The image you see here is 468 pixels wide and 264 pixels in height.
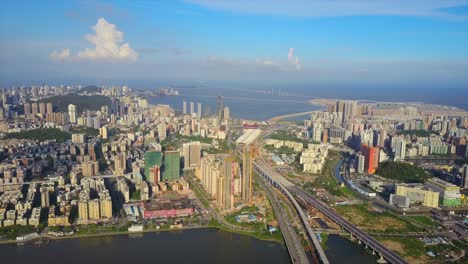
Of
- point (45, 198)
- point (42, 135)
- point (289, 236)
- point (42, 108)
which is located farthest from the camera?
point (42, 108)

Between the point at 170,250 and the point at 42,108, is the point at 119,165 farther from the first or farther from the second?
the point at 42,108

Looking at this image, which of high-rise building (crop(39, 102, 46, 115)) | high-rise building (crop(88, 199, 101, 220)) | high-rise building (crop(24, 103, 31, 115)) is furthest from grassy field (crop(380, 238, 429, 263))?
high-rise building (crop(24, 103, 31, 115))

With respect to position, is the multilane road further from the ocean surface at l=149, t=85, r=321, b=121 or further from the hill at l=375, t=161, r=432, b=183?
the ocean surface at l=149, t=85, r=321, b=121

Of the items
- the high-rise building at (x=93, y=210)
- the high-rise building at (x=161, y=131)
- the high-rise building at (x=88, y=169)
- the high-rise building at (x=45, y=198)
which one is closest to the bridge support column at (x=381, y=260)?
the high-rise building at (x=93, y=210)

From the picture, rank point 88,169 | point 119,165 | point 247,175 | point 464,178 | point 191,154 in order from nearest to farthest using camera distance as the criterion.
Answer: point 247,175 < point 464,178 < point 88,169 < point 119,165 < point 191,154

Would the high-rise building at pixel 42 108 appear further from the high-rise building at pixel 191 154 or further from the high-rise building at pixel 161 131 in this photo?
the high-rise building at pixel 191 154

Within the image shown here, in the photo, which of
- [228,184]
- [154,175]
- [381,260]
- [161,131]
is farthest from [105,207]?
[161,131]

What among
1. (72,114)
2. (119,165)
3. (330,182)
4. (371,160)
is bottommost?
(330,182)

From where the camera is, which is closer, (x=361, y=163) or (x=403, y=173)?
(x=403, y=173)
